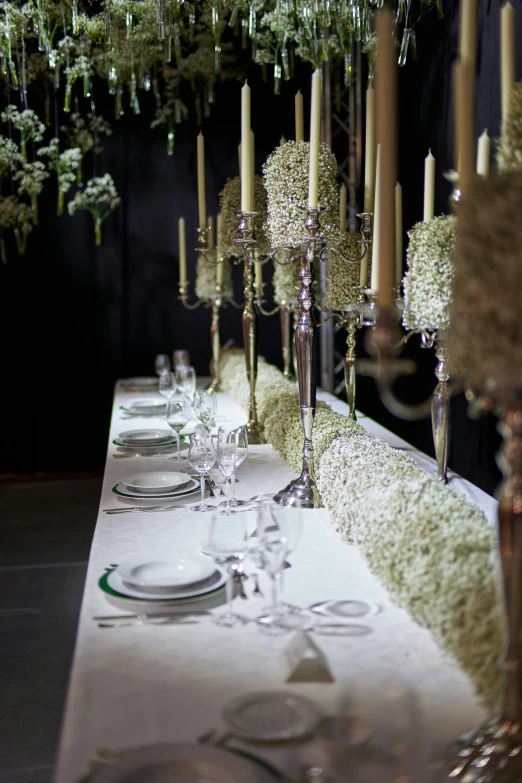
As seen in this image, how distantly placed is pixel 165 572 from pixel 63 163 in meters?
5.83

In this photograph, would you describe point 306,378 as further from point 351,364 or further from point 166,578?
point 351,364

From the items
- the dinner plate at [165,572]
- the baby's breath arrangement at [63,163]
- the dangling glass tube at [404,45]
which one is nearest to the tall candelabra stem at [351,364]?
the dinner plate at [165,572]

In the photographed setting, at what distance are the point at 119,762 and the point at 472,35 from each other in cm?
122

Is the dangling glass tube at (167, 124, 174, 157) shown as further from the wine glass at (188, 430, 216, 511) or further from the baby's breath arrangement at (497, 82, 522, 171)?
the baby's breath arrangement at (497, 82, 522, 171)

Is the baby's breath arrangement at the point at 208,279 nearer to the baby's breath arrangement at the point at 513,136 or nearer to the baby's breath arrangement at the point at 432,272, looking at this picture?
the baby's breath arrangement at the point at 432,272

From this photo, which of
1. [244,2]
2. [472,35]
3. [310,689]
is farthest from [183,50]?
[310,689]

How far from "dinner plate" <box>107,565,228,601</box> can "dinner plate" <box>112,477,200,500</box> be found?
0.70 metres

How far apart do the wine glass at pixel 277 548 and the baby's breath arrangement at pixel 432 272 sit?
96cm

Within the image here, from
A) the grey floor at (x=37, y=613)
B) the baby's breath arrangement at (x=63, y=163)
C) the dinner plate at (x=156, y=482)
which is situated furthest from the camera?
the baby's breath arrangement at (x=63, y=163)

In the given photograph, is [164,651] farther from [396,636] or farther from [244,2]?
[244,2]

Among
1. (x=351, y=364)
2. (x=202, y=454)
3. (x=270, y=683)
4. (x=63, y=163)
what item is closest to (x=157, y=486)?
(x=202, y=454)

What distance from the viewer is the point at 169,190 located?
696cm

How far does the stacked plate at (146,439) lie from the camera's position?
3.03 meters

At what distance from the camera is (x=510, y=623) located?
106 centimetres
